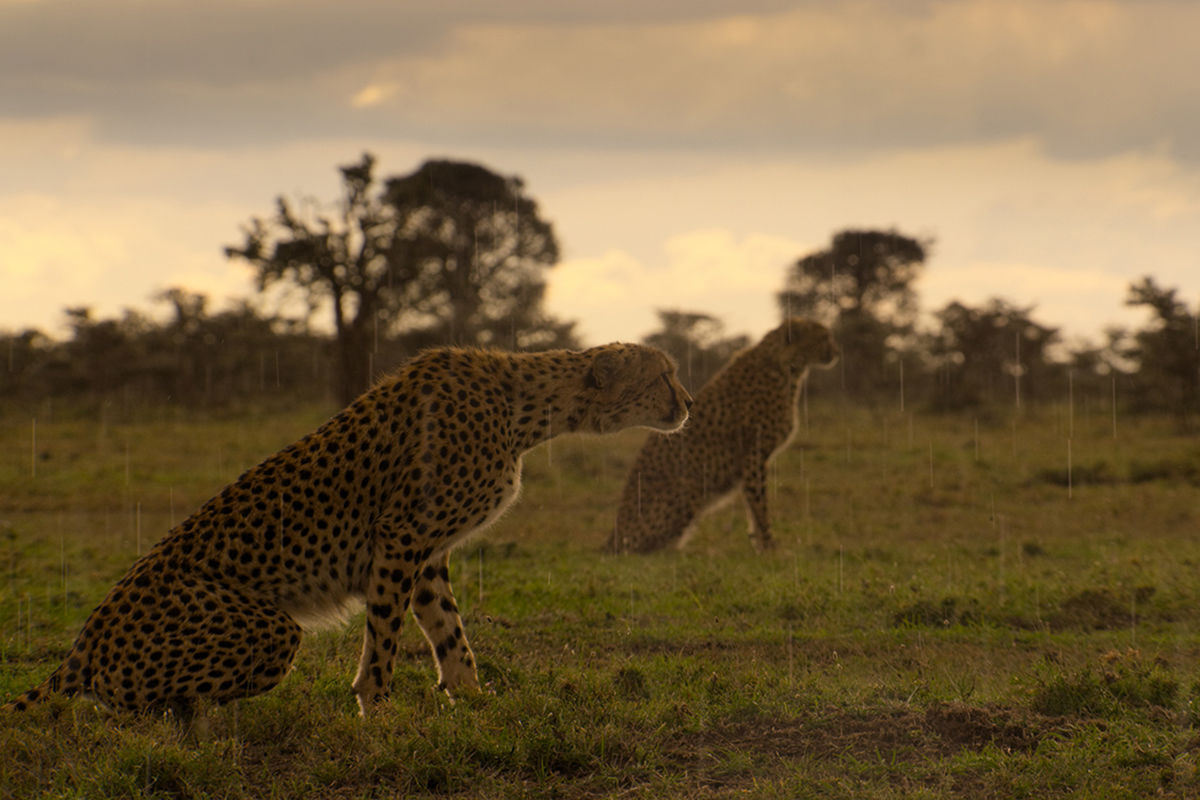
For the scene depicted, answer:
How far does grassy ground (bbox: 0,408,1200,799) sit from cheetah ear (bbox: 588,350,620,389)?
3.56 ft

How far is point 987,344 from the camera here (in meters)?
23.7

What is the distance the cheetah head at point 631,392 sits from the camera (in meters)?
4.57

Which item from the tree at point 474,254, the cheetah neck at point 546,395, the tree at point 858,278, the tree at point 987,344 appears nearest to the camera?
the cheetah neck at point 546,395

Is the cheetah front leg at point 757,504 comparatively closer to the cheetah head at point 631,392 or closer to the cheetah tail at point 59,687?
the cheetah head at point 631,392

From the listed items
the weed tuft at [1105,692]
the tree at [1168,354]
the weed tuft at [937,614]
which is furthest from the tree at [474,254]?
the weed tuft at [1105,692]

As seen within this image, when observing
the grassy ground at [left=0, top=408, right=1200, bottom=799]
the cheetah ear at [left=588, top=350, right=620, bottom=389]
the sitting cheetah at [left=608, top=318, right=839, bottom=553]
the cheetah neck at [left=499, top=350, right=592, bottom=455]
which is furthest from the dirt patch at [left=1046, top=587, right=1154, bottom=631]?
the cheetah neck at [left=499, top=350, right=592, bottom=455]

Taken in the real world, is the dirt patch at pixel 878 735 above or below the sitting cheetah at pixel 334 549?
below

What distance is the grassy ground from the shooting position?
10.9 feet

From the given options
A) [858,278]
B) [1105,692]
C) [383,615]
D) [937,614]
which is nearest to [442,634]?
[383,615]

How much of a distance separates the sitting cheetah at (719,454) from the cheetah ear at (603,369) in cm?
328

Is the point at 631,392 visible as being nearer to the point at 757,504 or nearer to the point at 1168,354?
the point at 757,504

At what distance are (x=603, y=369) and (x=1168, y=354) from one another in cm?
1629

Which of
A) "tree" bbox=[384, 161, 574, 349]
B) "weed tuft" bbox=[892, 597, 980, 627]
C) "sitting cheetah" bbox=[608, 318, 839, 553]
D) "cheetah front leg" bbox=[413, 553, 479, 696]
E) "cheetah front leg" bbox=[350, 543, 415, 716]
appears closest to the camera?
"cheetah front leg" bbox=[350, 543, 415, 716]

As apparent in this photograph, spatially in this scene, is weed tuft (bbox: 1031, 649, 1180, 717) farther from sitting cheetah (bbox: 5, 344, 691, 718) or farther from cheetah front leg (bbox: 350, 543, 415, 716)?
cheetah front leg (bbox: 350, 543, 415, 716)
